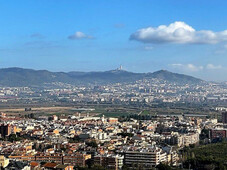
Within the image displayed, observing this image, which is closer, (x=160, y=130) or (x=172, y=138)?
(x=172, y=138)

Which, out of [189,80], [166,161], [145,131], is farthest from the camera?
[189,80]

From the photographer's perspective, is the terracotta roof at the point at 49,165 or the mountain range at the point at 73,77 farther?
the mountain range at the point at 73,77

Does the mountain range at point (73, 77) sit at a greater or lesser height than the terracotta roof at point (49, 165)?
greater

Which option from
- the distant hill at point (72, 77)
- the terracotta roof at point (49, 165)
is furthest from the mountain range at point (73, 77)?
the terracotta roof at point (49, 165)

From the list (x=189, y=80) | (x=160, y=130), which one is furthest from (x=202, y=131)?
(x=189, y=80)

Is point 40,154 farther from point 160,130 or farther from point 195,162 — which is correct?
point 160,130

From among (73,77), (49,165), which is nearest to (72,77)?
(73,77)

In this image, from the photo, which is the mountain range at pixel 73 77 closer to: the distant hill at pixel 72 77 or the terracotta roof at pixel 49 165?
the distant hill at pixel 72 77

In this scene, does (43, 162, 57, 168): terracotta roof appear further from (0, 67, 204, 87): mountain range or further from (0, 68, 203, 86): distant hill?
(0, 68, 203, 86): distant hill
